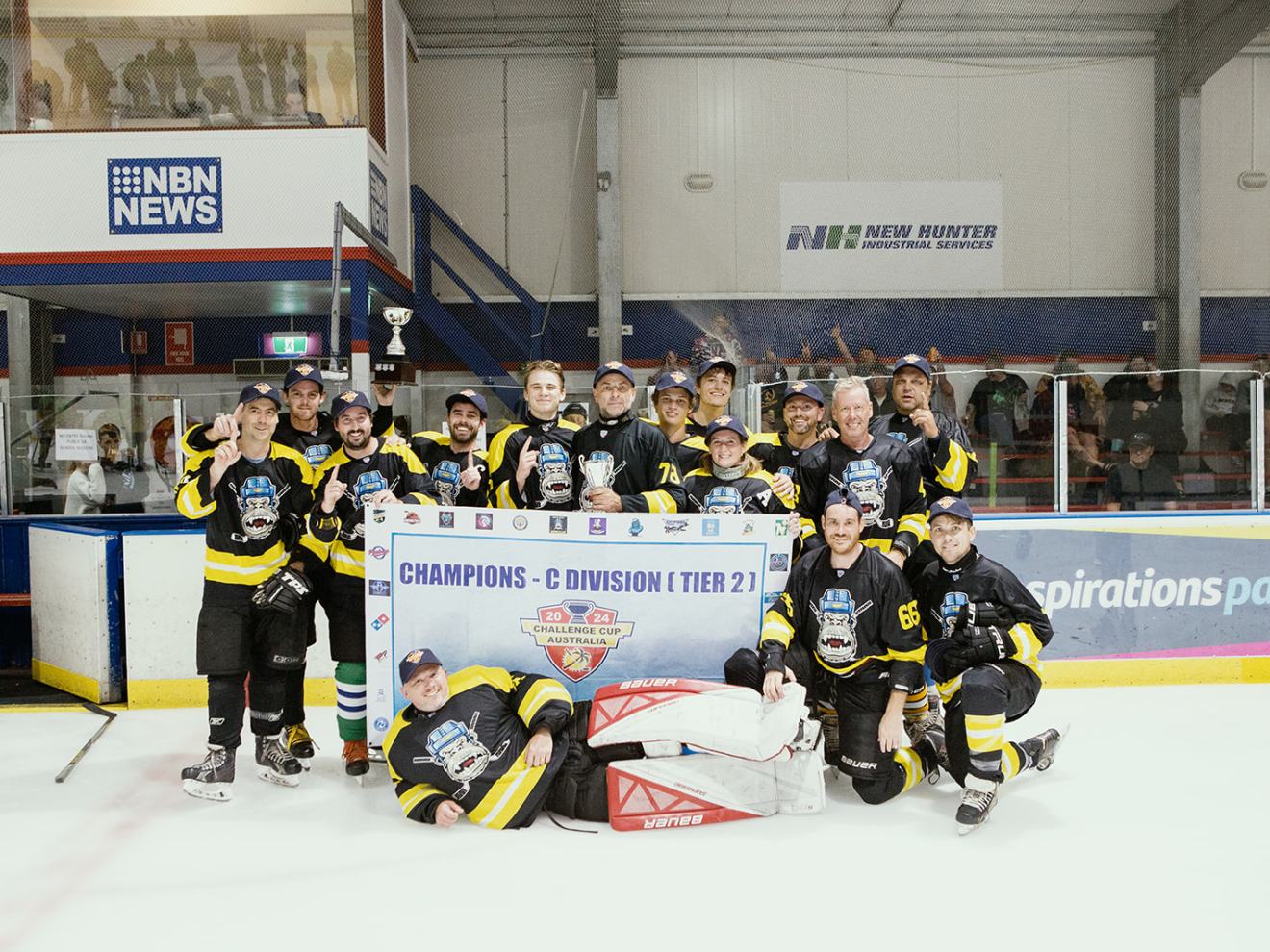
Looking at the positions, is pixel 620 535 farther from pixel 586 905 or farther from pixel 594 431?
pixel 586 905

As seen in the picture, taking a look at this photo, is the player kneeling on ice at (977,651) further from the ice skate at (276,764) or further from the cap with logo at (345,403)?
the ice skate at (276,764)

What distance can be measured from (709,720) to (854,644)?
61cm

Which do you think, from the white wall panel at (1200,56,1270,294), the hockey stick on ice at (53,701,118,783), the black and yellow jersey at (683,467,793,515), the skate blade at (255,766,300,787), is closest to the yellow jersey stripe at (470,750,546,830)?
the skate blade at (255,766,300,787)

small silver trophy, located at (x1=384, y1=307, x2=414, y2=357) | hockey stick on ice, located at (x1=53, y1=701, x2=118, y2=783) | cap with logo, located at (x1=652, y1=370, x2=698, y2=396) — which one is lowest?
hockey stick on ice, located at (x1=53, y1=701, x2=118, y2=783)

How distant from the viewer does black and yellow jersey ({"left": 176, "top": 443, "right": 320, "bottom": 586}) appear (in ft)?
12.8

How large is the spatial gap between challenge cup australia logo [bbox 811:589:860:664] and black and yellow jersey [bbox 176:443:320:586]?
2.06 meters

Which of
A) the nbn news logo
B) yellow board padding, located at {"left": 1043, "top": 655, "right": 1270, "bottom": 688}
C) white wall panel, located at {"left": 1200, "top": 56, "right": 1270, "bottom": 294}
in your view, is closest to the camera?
yellow board padding, located at {"left": 1043, "top": 655, "right": 1270, "bottom": 688}

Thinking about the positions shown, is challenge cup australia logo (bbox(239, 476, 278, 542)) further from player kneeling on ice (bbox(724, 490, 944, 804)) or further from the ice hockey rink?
player kneeling on ice (bbox(724, 490, 944, 804))

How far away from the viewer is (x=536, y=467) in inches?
161

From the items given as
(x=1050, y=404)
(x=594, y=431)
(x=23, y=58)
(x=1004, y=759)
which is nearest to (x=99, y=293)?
(x=23, y=58)

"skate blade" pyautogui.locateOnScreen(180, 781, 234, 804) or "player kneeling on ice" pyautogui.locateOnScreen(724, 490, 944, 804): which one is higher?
"player kneeling on ice" pyautogui.locateOnScreen(724, 490, 944, 804)

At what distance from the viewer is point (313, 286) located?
32.0 ft

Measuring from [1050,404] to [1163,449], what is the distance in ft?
2.33

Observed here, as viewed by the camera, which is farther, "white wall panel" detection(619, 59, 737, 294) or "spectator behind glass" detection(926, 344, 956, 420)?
"white wall panel" detection(619, 59, 737, 294)
